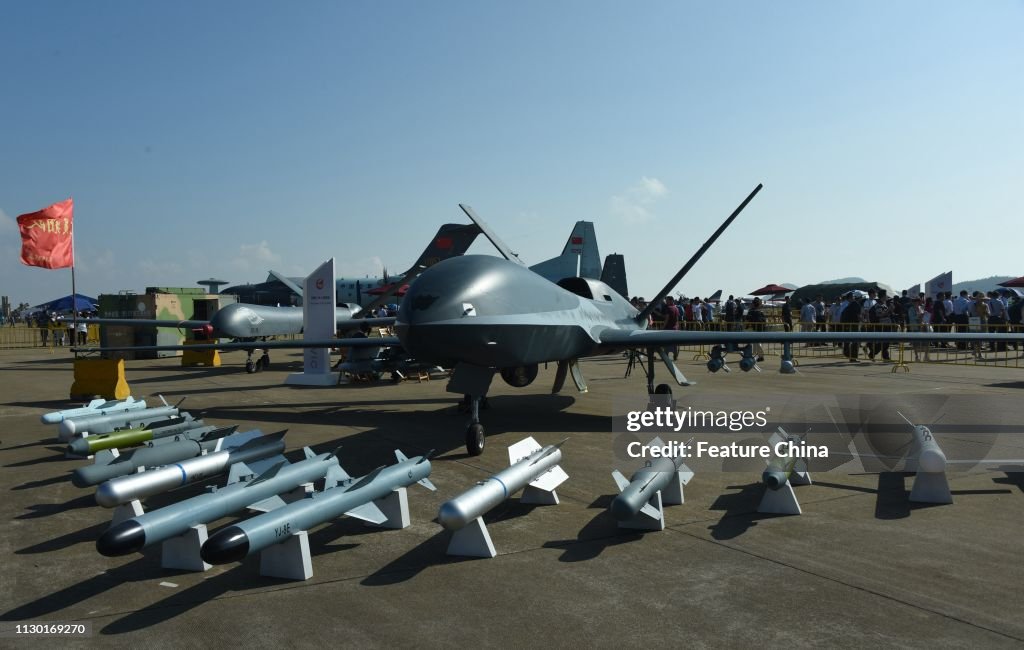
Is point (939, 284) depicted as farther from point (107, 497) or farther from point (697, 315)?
point (107, 497)

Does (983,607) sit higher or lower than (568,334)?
lower

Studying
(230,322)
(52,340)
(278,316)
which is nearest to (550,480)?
(230,322)

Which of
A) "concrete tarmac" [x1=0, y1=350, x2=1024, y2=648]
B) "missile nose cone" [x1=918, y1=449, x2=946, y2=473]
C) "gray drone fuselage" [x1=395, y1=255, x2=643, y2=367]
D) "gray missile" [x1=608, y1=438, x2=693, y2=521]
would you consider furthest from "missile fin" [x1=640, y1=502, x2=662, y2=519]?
"gray drone fuselage" [x1=395, y1=255, x2=643, y2=367]

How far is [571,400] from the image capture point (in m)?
18.2

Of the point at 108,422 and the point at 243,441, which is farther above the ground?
the point at 108,422

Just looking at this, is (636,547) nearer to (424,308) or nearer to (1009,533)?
(1009,533)

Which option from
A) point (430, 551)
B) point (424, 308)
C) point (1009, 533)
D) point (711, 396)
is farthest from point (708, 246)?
point (430, 551)

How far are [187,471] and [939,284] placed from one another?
40.8 meters

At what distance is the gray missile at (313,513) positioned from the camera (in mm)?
5789

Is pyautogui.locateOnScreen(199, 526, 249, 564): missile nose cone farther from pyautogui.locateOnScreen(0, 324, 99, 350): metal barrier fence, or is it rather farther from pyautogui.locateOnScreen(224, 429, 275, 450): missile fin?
pyautogui.locateOnScreen(0, 324, 99, 350): metal barrier fence

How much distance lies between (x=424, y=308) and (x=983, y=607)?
752cm

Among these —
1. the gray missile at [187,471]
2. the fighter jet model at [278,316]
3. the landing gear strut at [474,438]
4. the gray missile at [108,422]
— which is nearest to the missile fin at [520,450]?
the landing gear strut at [474,438]

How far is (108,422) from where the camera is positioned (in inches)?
461

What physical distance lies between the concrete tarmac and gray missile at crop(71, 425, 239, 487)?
1.44 ft
